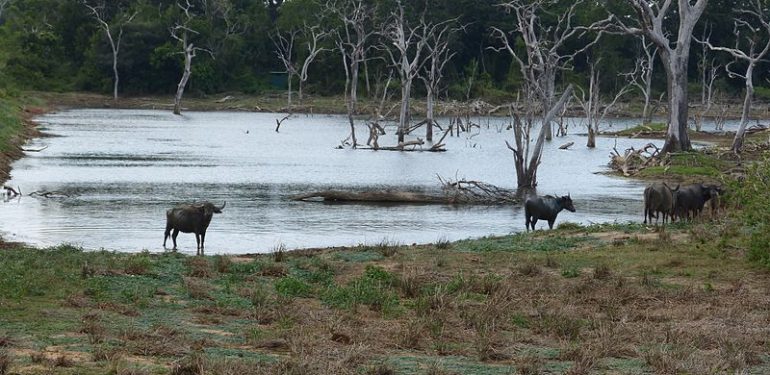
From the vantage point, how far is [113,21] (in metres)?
108

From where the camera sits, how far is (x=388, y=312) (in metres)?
14.4

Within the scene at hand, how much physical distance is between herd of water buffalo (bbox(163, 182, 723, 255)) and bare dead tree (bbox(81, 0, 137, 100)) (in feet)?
261

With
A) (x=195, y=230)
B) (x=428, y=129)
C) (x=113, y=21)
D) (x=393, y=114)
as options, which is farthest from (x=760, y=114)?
(x=195, y=230)

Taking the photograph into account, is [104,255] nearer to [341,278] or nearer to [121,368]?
[341,278]

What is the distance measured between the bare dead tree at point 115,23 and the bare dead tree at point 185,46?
14.8 ft

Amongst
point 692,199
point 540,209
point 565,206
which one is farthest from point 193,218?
point 692,199

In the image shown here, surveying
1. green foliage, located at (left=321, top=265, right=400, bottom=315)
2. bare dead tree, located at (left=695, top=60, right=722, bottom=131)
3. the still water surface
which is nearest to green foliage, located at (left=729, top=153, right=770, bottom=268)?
green foliage, located at (left=321, top=265, right=400, bottom=315)

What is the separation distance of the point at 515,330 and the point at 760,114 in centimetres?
9046

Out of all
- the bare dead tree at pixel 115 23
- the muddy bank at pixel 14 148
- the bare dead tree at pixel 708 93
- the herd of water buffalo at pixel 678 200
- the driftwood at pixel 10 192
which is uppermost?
the bare dead tree at pixel 115 23

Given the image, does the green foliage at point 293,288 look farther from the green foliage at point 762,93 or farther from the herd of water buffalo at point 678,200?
the green foliage at point 762,93

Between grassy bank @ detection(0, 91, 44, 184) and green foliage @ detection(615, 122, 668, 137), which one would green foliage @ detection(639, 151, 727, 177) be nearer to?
grassy bank @ detection(0, 91, 44, 184)

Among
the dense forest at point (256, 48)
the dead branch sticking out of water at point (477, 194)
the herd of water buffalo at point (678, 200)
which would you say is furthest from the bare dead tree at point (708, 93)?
the herd of water buffalo at point (678, 200)

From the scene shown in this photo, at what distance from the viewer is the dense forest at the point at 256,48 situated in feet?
334

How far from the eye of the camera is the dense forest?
10181cm
